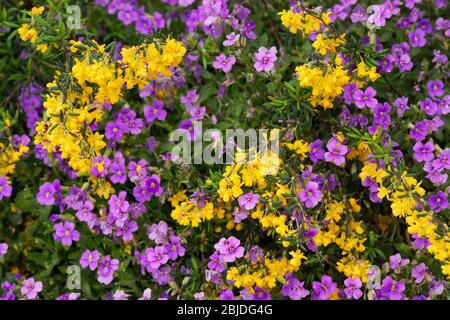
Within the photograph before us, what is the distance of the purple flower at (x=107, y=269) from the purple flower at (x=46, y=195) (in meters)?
0.34

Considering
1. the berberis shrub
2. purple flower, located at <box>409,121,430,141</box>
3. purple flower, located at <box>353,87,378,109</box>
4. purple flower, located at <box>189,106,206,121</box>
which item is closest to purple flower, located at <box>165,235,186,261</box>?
the berberis shrub

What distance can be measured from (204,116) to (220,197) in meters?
0.46

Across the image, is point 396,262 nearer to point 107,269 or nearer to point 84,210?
point 107,269

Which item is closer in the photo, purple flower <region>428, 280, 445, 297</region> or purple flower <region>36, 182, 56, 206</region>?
purple flower <region>428, 280, 445, 297</region>

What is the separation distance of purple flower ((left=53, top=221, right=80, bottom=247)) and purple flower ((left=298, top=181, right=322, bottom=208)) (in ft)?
3.15

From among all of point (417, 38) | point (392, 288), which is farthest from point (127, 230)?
point (417, 38)

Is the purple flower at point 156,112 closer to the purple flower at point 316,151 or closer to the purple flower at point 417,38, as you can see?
the purple flower at point 316,151

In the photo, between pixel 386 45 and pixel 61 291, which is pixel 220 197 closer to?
pixel 61 291

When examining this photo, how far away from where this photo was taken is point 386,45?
2959 mm

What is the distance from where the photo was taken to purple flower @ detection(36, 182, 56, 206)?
2.79 metres

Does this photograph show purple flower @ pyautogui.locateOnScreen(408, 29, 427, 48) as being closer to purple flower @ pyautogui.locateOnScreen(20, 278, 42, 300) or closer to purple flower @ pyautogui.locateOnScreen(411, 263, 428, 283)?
purple flower @ pyautogui.locateOnScreen(411, 263, 428, 283)

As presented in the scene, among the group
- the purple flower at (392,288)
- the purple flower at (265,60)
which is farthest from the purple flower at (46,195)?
the purple flower at (392,288)

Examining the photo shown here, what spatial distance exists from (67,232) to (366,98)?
1.28 m

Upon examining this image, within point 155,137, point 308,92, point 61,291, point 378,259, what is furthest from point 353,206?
point 61,291
